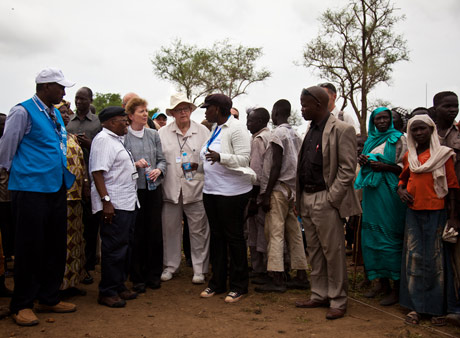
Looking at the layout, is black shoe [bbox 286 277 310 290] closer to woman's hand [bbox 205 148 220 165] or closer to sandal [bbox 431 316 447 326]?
sandal [bbox 431 316 447 326]

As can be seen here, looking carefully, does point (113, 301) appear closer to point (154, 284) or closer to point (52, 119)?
point (154, 284)

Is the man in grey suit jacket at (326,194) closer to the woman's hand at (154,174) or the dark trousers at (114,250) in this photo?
the woman's hand at (154,174)

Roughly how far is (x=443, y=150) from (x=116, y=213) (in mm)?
3219

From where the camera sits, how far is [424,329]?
12.4 ft

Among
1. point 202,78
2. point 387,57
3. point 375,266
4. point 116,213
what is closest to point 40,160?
point 116,213

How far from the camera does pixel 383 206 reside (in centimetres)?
449

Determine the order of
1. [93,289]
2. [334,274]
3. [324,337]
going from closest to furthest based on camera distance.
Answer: [324,337]
[334,274]
[93,289]

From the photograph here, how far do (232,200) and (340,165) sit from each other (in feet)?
4.06

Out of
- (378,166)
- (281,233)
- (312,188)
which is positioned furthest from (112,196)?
(378,166)

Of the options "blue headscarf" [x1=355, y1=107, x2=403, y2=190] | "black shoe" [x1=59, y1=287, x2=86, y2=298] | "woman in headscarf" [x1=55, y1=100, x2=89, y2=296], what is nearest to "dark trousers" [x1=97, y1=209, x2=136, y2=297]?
"woman in headscarf" [x1=55, y1=100, x2=89, y2=296]

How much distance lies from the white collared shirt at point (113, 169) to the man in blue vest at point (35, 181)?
0.33 meters

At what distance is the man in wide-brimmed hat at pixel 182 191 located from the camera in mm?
5441

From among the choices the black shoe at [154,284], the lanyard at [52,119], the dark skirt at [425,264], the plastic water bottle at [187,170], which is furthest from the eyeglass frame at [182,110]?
the dark skirt at [425,264]

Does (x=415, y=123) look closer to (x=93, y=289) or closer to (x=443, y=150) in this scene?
(x=443, y=150)
